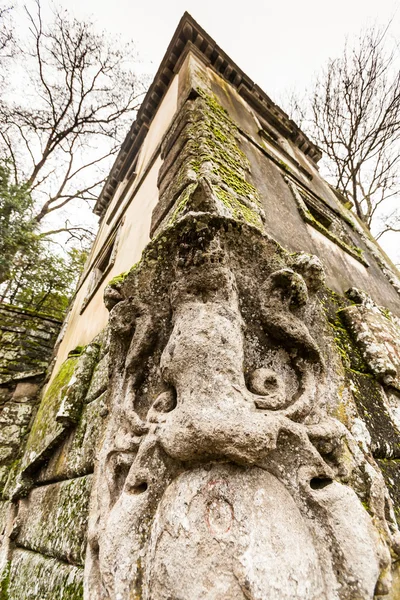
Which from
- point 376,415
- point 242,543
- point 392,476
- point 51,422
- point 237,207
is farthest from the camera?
point 51,422

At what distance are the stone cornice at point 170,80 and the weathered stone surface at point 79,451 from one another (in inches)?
171

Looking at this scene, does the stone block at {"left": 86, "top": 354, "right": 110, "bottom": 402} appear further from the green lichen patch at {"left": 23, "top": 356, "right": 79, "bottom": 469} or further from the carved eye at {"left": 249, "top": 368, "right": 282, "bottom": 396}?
the carved eye at {"left": 249, "top": 368, "right": 282, "bottom": 396}

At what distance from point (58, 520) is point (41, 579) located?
0.30 m

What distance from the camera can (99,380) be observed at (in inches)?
→ 89.0

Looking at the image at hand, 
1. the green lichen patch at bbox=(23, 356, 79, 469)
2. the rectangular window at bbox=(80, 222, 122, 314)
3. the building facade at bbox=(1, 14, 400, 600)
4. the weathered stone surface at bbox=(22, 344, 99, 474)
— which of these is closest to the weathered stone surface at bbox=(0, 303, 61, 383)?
the rectangular window at bbox=(80, 222, 122, 314)

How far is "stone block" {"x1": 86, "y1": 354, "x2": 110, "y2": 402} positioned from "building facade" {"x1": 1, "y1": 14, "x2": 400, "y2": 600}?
6cm

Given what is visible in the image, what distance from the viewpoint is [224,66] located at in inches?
167

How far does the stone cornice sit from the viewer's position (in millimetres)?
3881

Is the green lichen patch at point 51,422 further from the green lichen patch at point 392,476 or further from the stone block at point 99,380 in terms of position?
the green lichen patch at point 392,476

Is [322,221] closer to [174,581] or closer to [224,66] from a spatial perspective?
[224,66]

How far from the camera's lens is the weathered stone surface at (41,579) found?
4.68 feet

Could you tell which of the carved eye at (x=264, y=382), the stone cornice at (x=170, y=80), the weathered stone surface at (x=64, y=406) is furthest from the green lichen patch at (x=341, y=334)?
the stone cornice at (x=170, y=80)

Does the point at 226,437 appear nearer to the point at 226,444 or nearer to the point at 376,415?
the point at 226,444

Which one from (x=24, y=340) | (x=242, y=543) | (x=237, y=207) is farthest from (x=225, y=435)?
(x=24, y=340)
